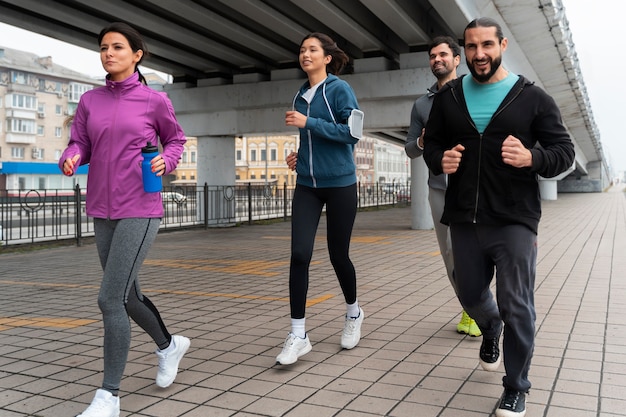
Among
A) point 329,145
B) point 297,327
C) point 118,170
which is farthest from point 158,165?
point 297,327

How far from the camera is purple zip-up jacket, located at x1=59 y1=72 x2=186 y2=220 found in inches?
127

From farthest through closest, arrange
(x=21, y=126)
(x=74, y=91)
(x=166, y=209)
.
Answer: (x=74, y=91) < (x=21, y=126) < (x=166, y=209)

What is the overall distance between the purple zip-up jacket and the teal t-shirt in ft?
5.08

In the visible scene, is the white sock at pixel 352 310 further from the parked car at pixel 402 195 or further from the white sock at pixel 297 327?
A: the parked car at pixel 402 195

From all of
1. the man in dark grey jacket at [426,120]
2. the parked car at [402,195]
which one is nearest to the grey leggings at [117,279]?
the man in dark grey jacket at [426,120]

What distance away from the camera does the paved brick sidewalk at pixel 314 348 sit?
A: 344cm

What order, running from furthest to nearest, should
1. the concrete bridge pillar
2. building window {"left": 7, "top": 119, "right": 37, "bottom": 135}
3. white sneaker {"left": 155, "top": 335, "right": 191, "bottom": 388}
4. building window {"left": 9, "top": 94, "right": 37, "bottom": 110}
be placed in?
building window {"left": 9, "top": 94, "right": 37, "bottom": 110} → building window {"left": 7, "top": 119, "right": 37, "bottom": 135} → the concrete bridge pillar → white sneaker {"left": 155, "top": 335, "right": 191, "bottom": 388}

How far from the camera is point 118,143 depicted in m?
3.23

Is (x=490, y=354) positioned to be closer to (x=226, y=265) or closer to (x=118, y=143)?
(x=118, y=143)

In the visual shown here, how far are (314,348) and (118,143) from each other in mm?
2146

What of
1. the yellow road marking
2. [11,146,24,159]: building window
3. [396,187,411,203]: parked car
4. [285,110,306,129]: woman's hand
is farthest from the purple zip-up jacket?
[11,146,24,159]: building window

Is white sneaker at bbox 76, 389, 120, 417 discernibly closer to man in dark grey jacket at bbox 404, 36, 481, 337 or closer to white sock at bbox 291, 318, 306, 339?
white sock at bbox 291, 318, 306, 339

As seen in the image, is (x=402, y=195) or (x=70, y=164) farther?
(x=402, y=195)

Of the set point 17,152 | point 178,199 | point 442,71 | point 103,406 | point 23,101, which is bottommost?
point 103,406
